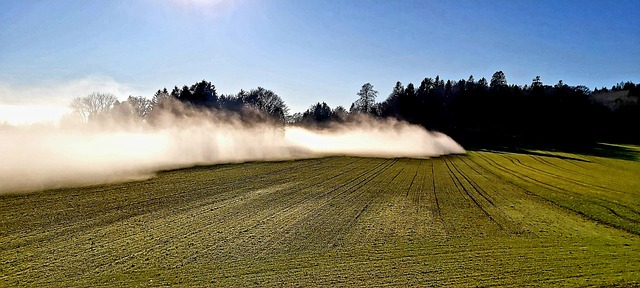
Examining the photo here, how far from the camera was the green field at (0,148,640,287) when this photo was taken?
400 inches

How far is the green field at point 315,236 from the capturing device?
10.2 meters

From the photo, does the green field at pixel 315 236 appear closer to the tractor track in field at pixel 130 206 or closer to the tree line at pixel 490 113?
the tractor track in field at pixel 130 206

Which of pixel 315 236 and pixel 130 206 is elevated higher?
pixel 130 206

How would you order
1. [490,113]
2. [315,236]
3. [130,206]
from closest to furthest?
[315,236] → [130,206] → [490,113]

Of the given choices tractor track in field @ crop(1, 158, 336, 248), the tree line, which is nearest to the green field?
tractor track in field @ crop(1, 158, 336, 248)

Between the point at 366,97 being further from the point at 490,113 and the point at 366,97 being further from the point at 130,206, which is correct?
the point at 130,206

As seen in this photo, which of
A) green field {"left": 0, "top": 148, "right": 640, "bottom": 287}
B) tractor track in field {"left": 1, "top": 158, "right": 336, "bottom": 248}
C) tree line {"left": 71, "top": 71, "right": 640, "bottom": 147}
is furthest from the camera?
tree line {"left": 71, "top": 71, "right": 640, "bottom": 147}

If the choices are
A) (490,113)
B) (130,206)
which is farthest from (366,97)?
(130,206)

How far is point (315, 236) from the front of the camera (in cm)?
1363

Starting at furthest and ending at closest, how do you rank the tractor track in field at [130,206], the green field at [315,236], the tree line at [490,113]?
the tree line at [490,113] → the tractor track in field at [130,206] → the green field at [315,236]

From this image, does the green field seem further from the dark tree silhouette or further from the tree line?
the dark tree silhouette

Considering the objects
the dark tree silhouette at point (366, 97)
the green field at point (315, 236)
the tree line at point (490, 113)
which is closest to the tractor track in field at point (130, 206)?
the green field at point (315, 236)

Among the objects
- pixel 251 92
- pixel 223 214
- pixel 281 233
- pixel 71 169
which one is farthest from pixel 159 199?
pixel 251 92

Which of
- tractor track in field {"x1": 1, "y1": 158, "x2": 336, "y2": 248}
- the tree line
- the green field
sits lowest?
the green field
